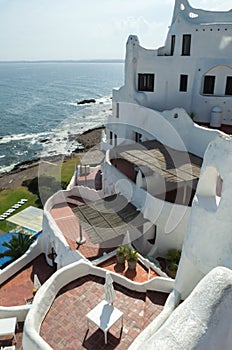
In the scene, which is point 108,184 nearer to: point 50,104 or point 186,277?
point 186,277

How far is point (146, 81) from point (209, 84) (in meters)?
5.92

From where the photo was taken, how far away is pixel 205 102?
2719 cm

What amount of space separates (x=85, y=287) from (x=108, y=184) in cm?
1142

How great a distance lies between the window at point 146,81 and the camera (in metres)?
28.7

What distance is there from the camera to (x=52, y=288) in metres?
13.1

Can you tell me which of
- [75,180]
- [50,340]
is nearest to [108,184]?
[75,180]

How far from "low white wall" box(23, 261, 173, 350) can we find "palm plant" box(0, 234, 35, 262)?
1021cm

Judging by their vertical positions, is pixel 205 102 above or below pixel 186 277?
above

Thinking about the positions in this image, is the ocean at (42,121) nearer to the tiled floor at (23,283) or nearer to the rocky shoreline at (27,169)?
the rocky shoreline at (27,169)

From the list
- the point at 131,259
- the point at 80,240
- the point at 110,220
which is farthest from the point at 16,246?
the point at 131,259

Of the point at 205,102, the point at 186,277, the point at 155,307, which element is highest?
the point at 205,102

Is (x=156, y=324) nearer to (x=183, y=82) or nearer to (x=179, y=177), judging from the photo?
(x=179, y=177)

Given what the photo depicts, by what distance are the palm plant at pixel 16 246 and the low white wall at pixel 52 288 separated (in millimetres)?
10213

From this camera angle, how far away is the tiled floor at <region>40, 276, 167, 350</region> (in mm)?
11133
